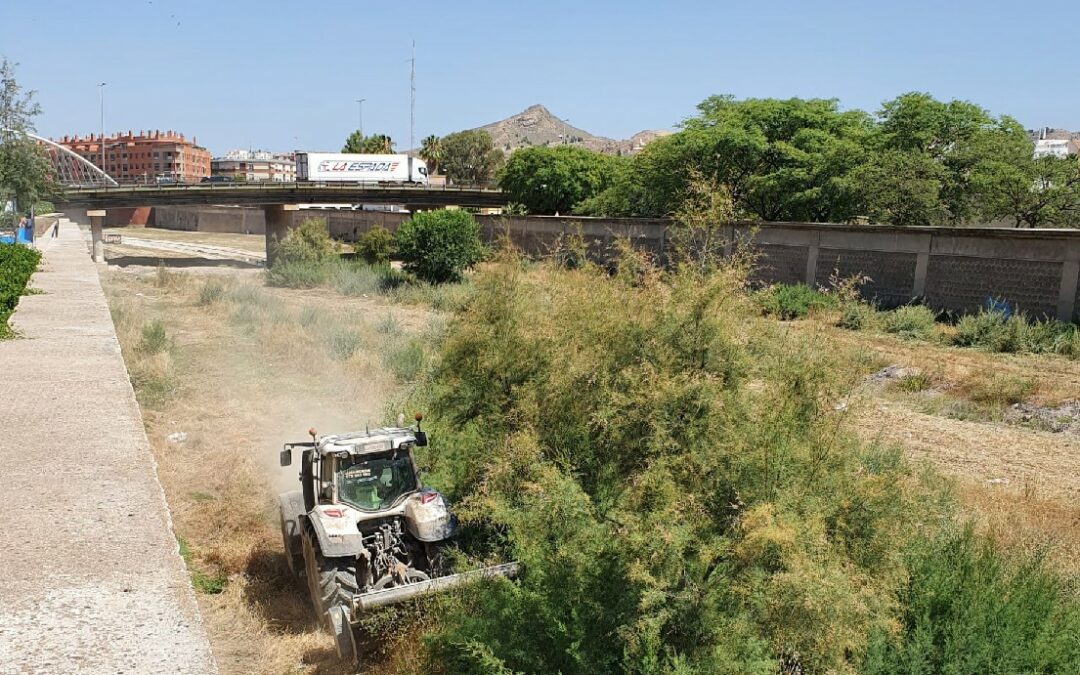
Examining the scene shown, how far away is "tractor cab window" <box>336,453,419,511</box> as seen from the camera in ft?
30.2

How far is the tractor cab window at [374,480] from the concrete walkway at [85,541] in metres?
1.69

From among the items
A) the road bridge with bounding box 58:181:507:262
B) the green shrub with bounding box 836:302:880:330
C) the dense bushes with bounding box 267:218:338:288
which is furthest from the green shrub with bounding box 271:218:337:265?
the green shrub with bounding box 836:302:880:330

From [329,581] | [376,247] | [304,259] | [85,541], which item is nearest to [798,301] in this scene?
[329,581]

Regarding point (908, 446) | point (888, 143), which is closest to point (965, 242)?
point (888, 143)

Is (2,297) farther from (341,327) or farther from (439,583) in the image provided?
(439,583)

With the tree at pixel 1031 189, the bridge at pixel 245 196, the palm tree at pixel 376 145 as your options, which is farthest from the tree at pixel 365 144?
the tree at pixel 1031 189

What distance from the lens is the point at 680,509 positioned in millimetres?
6578

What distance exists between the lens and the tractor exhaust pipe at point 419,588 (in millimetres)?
7547

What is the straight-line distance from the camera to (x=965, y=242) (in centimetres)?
3036

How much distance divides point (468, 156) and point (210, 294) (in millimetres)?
101727

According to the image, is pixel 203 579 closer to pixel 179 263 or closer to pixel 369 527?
pixel 369 527

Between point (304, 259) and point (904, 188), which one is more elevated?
point (904, 188)

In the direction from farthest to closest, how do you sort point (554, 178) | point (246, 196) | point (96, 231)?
point (554, 178), point (246, 196), point (96, 231)

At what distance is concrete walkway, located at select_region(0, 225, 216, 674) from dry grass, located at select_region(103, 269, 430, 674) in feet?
4.42
